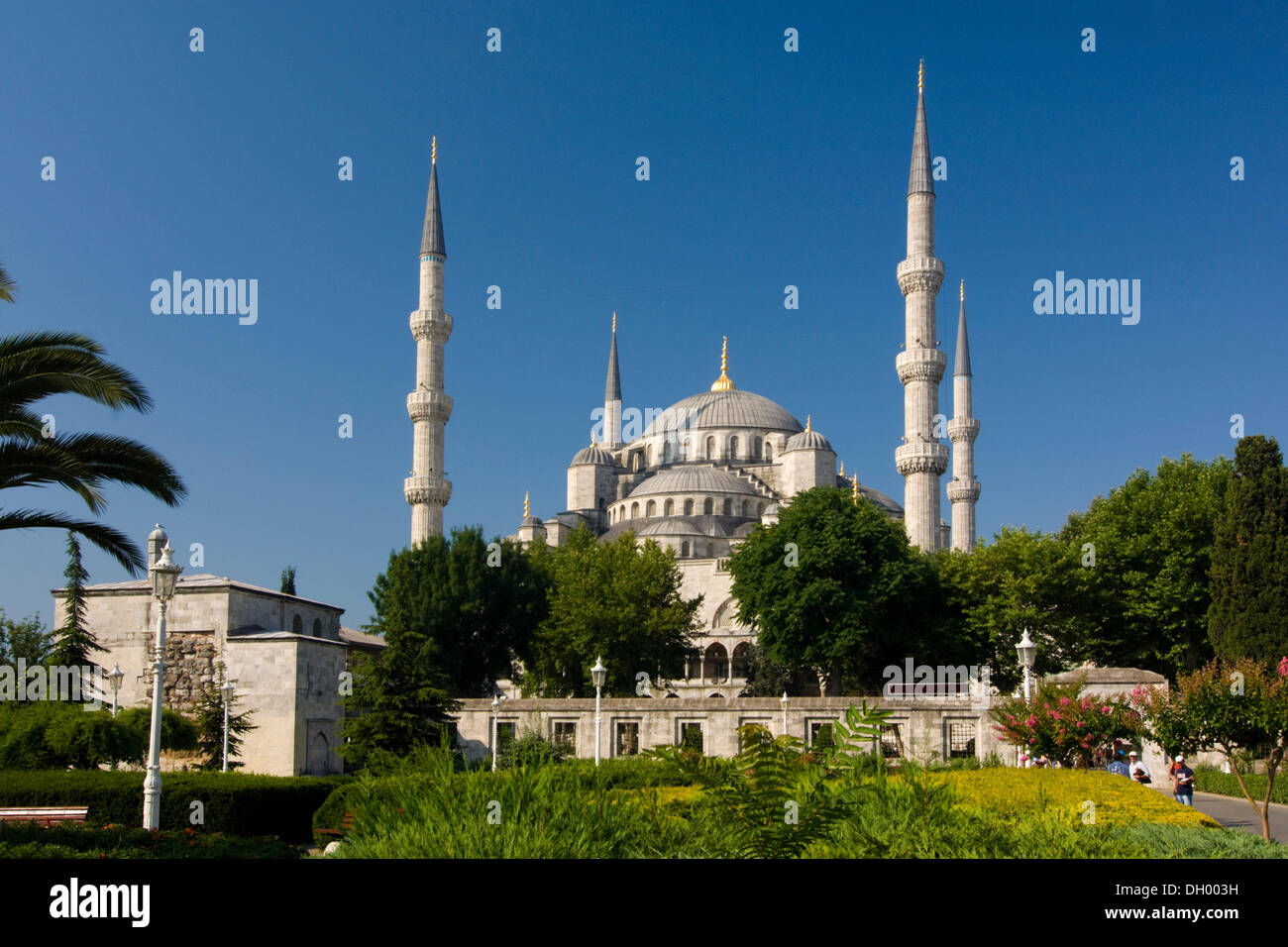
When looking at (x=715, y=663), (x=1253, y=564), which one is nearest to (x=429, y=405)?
(x=715, y=663)

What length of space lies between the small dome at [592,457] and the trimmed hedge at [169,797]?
58.0 meters

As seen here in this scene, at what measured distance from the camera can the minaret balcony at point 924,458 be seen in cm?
4472

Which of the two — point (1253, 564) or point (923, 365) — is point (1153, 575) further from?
point (923, 365)

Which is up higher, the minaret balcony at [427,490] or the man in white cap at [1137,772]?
the minaret balcony at [427,490]

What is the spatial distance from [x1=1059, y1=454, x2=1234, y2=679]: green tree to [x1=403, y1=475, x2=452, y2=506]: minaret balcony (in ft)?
87.1

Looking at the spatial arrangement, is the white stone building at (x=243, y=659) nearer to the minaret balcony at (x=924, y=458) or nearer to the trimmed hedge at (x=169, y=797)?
the trimmed hedge at (x=169, y=797)

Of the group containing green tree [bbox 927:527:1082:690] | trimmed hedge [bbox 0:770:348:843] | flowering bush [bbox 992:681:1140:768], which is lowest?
trimmed hedge [bbox 0:770:348:843]

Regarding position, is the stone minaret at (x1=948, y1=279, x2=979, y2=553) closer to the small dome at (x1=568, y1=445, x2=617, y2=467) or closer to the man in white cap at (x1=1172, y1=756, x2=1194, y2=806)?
the small dome at (x1=568, y1=445, x2=617, y2=467)

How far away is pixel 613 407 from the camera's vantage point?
84562 millimetres

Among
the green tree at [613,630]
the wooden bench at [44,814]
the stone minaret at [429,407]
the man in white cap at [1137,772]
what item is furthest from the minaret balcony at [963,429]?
the wooden bench at [44,814]

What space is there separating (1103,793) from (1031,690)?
9391 mm

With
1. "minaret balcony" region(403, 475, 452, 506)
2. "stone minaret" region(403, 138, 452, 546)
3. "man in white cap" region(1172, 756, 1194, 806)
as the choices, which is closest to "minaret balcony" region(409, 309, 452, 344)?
"stone minaret" region(403, 138, 452, 546)

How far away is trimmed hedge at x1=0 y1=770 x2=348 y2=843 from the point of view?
16016mm

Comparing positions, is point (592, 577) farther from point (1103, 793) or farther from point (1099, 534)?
point (1103, 793)
